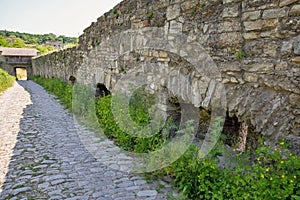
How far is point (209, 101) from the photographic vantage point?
3.00 m

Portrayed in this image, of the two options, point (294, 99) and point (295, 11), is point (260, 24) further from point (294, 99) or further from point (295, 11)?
point (294, 99)

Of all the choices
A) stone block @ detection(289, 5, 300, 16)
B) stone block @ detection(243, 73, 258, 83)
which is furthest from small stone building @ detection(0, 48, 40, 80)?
stone block @ detection(289, 5, 300, 16)

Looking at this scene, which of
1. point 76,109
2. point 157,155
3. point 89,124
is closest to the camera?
point 157,155

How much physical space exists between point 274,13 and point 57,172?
3.22 meters

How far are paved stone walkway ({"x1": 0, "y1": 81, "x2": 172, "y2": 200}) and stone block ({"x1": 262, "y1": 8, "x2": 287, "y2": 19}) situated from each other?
212 centimetres

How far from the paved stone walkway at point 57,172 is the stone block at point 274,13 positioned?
2.12 meters

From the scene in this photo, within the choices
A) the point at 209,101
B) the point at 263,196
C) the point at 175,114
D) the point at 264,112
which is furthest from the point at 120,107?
the point at 263,196

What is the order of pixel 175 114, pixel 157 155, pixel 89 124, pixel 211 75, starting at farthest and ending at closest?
pixel 89 124 → pixel 175 114 → pixel 157 155 → pixel 211 75

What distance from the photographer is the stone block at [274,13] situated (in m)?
2.20

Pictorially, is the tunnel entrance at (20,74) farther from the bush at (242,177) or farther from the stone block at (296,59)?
the stone block at (296,59)

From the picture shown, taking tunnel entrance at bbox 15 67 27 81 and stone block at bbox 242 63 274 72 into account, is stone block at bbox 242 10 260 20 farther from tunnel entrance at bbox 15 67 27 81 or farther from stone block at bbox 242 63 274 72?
tunnel entrance at bbox 15 67 27 81

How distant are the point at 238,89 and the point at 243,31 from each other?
0.62 metres

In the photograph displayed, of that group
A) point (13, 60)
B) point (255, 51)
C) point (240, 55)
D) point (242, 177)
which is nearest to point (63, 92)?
point (240, 55)

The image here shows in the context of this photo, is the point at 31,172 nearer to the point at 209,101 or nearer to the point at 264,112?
the point at 209,101
